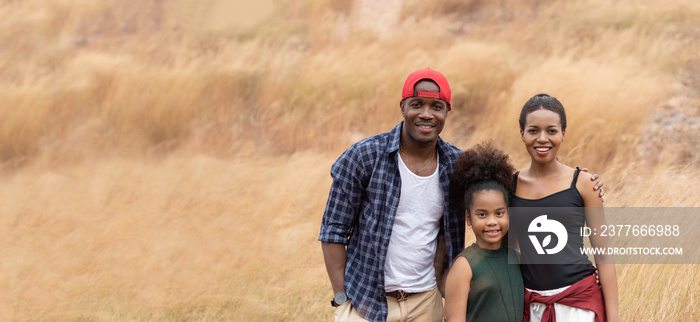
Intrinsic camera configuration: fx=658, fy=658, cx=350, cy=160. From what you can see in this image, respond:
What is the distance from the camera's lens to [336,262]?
3.15 metres

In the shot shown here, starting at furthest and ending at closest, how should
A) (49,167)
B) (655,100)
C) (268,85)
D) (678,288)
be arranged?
(268,85) < (49,167) < (655,100) < (678,288)

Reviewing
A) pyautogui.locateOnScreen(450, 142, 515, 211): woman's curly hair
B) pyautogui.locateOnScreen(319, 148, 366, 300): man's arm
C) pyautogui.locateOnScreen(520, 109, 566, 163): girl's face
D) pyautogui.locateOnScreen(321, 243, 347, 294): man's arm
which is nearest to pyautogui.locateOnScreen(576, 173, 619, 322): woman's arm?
pyautogui.locateOnScreen(520, 109, 566, 163): girl's face

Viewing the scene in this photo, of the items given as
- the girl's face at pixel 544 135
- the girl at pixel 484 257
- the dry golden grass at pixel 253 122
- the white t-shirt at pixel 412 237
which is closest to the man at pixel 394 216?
the white t-shirt at pixel 412 237

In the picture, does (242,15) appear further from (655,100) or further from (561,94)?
(655,100)

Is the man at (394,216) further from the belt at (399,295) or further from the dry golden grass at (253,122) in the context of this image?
the dry golden grass at (253,122)

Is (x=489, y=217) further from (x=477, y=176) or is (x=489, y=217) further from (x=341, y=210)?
(x=341, y=210)

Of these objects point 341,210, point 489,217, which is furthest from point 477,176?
point 341,210

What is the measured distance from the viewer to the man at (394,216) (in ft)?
10.1

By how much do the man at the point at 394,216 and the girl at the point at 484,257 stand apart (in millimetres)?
119

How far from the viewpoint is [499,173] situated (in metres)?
3.20

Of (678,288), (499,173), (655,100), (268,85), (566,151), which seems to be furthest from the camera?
(268,85)

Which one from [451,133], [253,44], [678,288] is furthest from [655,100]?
[253,44]

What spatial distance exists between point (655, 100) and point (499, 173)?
19.1 feet

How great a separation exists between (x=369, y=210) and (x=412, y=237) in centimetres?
24
